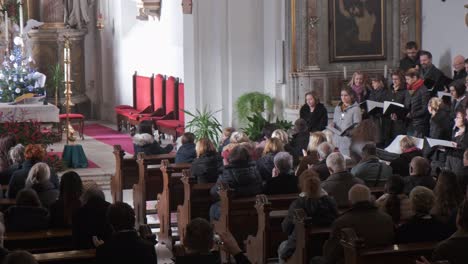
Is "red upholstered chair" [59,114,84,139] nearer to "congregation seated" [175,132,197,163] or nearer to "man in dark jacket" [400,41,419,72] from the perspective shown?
"man in dark jacket" [400,41,419,72]

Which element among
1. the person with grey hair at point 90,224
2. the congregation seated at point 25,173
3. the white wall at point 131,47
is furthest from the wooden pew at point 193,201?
the white wall at point 131,47

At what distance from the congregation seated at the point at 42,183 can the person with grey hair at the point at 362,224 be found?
3.11m

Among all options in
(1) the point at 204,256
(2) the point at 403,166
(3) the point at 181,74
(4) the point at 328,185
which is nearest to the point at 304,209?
(4) the point at 328,185

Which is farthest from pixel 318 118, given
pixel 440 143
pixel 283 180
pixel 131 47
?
pixel 131 47

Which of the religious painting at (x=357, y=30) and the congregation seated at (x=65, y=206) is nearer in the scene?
the congregation seated at (x=65, y=206)

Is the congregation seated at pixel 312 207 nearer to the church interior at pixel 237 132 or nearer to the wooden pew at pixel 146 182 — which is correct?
the church interior at pixel 237 132

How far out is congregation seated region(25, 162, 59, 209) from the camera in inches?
339

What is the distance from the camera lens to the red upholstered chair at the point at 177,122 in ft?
55.2

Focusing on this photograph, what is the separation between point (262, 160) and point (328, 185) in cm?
186

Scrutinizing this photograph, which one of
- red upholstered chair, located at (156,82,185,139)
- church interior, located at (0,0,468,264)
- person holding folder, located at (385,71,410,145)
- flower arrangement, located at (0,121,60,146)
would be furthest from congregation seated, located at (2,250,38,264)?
red upholstered chair, located at (156,82,185,139)

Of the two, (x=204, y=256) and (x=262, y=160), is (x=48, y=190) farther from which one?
(x=204, y=256)

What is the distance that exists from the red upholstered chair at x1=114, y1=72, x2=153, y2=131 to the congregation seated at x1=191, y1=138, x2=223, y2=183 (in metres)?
8.66

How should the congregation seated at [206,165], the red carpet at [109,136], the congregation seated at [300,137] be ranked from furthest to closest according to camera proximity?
the red carpet at [109,136]
the congregation seated at [300,137]
the congregation seated at [206,165]

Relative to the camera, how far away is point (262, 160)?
33.0 feet
